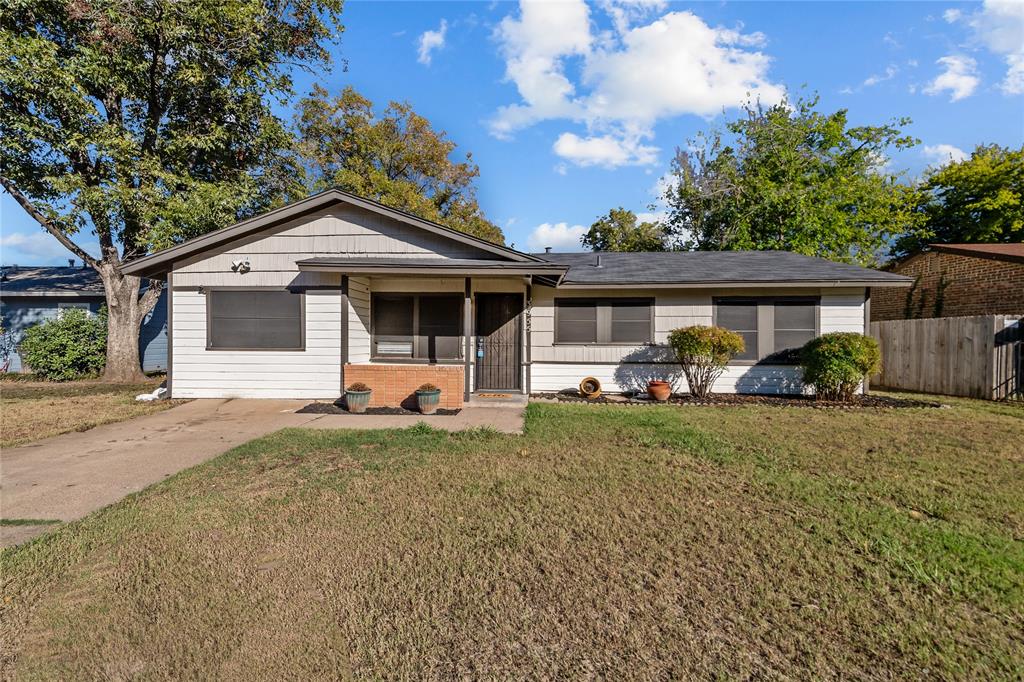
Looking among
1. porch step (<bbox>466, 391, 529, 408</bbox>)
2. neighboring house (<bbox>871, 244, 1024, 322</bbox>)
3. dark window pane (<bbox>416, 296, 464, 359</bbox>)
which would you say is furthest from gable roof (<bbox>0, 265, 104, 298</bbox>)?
neighboring house (<bbox>871, 244, 1024, 322</bbox>)

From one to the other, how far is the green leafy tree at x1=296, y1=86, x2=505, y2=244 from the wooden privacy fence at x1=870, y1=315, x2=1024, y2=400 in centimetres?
1841

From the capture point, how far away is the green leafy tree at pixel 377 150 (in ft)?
73.4

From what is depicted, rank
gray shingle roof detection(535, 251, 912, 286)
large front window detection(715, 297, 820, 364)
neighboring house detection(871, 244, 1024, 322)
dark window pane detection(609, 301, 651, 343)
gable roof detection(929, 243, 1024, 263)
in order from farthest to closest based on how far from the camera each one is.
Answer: neighboring house detection(871, 244, 1024, 322) < gable roof detection(929, 243, 1024, 263) < dark window pane detection(609, 301, 651, 343) < large front window detection(715, 297, 820, 364) < gray shingle roof detection(535, 251, 912, 286)

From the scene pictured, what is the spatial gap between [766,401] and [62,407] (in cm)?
1397

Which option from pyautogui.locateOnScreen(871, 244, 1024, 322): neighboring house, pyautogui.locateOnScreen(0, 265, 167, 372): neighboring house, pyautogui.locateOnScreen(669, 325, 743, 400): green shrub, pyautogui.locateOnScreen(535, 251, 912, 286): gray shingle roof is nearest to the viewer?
pyautogui.locateOnScreen(669, 325, 743, 400): green shrub

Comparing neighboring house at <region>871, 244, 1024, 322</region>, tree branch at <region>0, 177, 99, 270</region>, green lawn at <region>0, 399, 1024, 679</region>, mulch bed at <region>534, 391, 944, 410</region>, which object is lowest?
green lawn at <region>0, 399, 1024, 679</region>

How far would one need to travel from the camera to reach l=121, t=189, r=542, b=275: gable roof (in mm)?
9531

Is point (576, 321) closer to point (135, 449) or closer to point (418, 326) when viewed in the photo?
point (418, 326)

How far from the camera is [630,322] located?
10.9 m

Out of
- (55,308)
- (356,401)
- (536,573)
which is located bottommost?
(536,573)

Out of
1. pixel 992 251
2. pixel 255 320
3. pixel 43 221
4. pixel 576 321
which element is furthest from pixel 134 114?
pixel 992 251

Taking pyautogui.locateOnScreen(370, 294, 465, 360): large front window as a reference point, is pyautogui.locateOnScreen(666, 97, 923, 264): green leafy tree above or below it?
above

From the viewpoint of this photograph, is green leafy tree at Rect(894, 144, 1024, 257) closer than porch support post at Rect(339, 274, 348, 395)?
No

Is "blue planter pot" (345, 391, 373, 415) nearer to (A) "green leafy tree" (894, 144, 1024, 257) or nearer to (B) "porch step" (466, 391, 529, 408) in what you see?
(B) "porch step" (466, 391, 529, 408)
